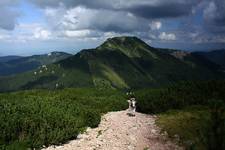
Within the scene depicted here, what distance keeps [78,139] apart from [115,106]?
42.3 meters

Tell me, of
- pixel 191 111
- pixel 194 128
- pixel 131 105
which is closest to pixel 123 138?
pixel 194 128

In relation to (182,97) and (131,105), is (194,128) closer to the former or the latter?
(182,97)

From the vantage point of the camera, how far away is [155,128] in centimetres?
6209

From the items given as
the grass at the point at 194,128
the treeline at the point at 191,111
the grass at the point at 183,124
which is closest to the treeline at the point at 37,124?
the grass at the point at 183,124

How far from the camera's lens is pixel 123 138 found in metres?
54.0

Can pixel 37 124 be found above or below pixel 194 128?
above

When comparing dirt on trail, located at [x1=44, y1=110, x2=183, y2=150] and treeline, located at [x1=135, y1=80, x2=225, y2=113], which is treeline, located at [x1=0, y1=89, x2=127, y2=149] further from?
treeline, located at [x1=135, y1=80, x2=225, y2=113]

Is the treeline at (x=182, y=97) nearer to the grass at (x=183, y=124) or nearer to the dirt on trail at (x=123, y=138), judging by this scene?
the grass at (x=183, y=124)

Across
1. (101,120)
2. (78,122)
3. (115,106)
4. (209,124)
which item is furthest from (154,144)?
(115,106)

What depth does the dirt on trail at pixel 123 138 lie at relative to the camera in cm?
4890

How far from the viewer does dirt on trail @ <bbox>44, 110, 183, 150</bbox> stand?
48903 mm

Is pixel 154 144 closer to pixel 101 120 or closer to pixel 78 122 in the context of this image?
Answer: pixel 78 122

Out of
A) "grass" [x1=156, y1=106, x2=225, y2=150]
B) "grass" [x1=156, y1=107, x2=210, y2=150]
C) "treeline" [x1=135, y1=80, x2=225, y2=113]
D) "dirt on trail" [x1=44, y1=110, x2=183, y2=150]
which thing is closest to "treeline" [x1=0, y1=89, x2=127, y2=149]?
"dirt on trail" [x1=44, y1=110, x2=183, y2=150]

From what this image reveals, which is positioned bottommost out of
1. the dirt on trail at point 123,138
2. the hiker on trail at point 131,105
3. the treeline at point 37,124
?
the hiker on trail at point 131,105
